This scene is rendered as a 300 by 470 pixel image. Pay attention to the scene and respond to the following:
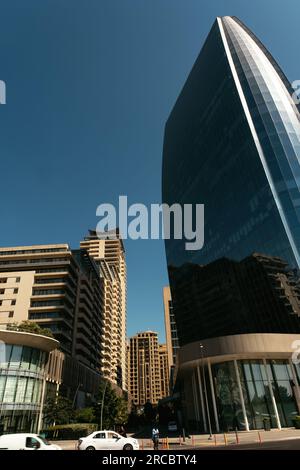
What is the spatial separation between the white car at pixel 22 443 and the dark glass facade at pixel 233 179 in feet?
170

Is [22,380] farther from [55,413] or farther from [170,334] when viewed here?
[170,334]

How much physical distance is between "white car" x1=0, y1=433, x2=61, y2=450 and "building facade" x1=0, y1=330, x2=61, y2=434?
2381cm

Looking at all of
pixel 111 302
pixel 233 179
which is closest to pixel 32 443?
pixel 233 179

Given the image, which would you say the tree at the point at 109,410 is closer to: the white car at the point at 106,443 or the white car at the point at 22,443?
the white car at the point at 106,443

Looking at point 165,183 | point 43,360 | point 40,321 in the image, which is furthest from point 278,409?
point 165,183

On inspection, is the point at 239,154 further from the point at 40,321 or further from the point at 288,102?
the point at 40,321

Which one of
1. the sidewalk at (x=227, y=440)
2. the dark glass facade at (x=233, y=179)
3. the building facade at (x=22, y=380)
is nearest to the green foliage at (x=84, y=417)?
the building facade at (x=22, y=380)

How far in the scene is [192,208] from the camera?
349 ft

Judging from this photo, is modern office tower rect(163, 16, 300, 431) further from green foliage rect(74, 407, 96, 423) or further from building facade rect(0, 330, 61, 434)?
building facade rect(0, 330, 61, 434)

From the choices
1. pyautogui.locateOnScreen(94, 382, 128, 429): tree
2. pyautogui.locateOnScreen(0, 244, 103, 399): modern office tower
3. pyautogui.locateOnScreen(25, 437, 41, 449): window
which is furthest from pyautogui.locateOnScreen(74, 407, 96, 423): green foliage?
pyautogui.locateOnScreen(25, 437, 41, 449): window

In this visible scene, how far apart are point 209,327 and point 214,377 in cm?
5576

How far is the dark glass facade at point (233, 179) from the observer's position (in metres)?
64.7

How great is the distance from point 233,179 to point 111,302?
7409 cm

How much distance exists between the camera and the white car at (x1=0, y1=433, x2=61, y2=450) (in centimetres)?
1760
